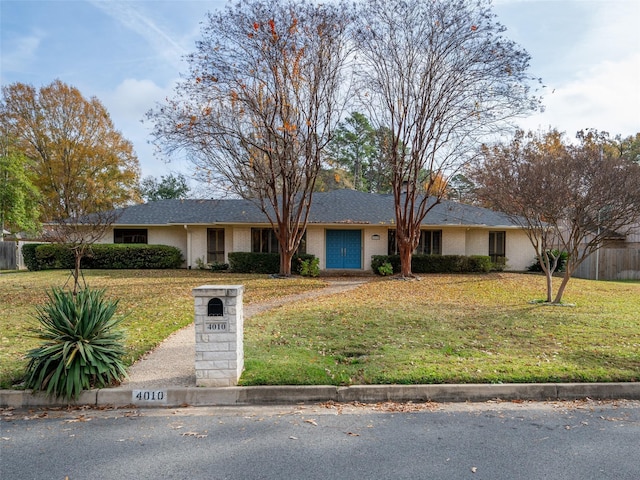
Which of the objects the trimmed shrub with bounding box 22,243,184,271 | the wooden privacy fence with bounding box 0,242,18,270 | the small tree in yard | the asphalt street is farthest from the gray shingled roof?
the asphalt street

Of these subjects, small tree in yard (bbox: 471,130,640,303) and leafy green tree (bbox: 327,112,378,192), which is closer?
small tree in yard (bbox: 471,130,640,303)

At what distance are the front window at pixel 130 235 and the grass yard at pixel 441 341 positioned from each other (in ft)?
51.3

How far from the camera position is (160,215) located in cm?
2459

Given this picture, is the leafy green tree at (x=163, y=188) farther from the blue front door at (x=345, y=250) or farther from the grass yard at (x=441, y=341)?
the grass yard at (x=441, y=341)

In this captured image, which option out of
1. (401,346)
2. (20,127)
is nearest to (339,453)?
(401,346)

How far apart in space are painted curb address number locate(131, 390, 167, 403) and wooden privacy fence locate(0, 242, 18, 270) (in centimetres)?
2650

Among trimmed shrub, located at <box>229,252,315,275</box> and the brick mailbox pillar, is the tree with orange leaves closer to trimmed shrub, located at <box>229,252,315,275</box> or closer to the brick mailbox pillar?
trimmed shrub, located at <box>229,252,315,275</box>

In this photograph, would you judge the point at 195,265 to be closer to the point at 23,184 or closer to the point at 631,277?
the point at 23,184

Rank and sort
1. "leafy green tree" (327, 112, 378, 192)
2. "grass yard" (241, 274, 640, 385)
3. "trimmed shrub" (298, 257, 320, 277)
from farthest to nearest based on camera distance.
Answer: "leafy green tree" (327, 112, 378, 192) < "trimmed shrub" (298, 257, 320, 277) < "grass yard" (241, 274, 640, 385)

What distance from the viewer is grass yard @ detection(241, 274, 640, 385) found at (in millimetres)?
5469

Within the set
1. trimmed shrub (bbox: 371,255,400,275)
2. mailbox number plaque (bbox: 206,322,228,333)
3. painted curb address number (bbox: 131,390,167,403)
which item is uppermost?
trimmed shrub (bbox: 371,255,400,275)

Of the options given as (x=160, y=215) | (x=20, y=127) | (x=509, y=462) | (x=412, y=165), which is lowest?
(x=509, y=462)

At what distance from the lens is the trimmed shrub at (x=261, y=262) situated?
20.3 m

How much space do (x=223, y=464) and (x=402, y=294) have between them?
10.3m
